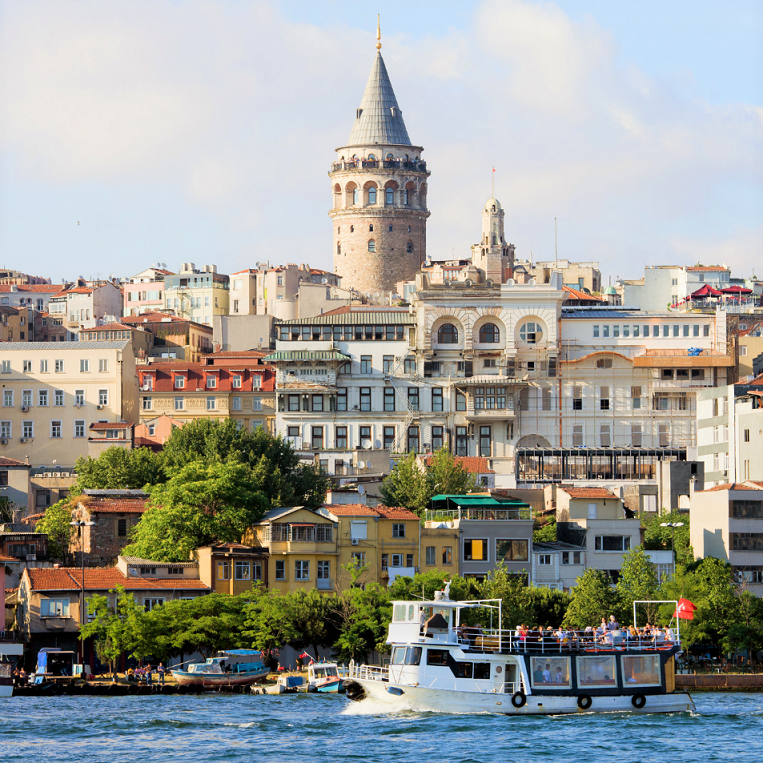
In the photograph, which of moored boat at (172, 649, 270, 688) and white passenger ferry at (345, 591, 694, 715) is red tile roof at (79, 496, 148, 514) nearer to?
moored boat at (172, 649, 270, 688)

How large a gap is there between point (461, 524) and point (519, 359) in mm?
38240

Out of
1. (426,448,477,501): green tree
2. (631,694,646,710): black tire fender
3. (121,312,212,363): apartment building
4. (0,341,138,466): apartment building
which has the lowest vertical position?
(631,694,646,710): black tire fender

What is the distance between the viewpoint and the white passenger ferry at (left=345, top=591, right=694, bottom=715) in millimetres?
52562

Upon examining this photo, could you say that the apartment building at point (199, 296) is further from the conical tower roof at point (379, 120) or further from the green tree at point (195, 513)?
the green tree at point (195, 513)

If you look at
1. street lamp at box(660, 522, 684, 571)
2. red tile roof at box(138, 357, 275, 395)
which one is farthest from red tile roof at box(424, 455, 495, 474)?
street lamp at box(660, 522, 684, 571)

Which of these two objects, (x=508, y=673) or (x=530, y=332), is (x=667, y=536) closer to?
(x=508, y=673)

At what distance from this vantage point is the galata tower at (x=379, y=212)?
6004 inches

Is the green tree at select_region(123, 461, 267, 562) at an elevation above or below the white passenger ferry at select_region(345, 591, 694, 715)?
above

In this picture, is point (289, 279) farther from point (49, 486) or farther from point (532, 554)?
point (532, 554)

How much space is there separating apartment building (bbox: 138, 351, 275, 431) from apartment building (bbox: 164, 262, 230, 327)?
4498 centimetres

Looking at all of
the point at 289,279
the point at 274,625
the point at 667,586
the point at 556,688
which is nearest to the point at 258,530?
the point at 274,625

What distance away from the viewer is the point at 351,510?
74.8m

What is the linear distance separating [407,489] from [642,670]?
1315 inches

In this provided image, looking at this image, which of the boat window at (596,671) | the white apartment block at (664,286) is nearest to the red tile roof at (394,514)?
the boat window at (596,671)
